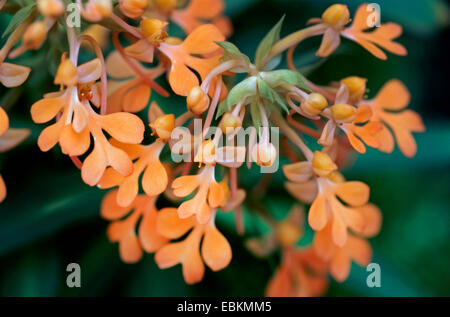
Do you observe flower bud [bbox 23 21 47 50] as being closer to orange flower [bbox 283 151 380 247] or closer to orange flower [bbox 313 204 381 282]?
orange flower [bbox 283 151 380 247]

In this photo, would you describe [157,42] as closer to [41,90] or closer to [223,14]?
[41,90]

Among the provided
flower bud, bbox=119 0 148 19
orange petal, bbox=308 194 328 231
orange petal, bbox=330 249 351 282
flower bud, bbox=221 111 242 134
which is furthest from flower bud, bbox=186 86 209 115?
orange petal, bbox=330 249 351 282

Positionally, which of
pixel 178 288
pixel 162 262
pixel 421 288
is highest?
pixel 162 262

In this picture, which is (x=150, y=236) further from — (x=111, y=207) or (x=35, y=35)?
(x=35, y=35)

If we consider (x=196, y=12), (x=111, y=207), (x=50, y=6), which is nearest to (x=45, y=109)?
(x=50, y=6)
